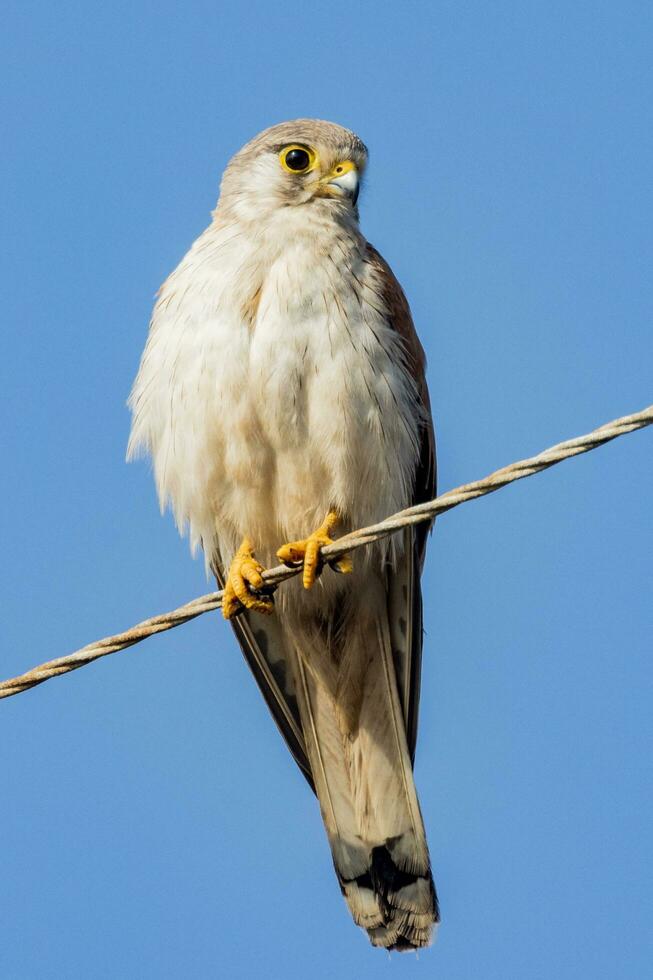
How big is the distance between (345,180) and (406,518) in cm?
225

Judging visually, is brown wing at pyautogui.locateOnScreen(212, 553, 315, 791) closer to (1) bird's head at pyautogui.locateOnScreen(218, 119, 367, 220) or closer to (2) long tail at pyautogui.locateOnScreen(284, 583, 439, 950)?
(2) long tail at pyautogui.locateOnScreen(284, 583, 439, 950)

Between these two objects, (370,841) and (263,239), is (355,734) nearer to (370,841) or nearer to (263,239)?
(370,841)

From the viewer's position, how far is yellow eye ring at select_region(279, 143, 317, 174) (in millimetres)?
5621

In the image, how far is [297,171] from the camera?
561 centimetres

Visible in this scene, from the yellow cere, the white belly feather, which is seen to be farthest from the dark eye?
the white belly feather

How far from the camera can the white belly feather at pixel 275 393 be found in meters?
4.81

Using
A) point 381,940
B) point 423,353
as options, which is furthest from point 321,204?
point 381,940

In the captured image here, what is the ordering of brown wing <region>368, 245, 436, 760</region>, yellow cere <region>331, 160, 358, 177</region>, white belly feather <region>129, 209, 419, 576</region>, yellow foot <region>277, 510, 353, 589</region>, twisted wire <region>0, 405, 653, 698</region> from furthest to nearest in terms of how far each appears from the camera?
yellow cere <region>331, 160, 358, 177</region>
brown wing <region>368, 245, 436, 760</region>
white belly feather <region>129, 209, 419, 576</region>
yellow foot <region>277, 510, 353, 589</region>
twisted wire <region>0, 405, 653, 698</region>

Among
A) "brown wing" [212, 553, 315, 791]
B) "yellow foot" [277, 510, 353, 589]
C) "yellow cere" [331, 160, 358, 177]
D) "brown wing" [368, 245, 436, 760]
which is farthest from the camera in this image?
"yellow cere" [331, 160, 358, 177]

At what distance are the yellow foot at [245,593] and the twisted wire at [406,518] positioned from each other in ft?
2.86

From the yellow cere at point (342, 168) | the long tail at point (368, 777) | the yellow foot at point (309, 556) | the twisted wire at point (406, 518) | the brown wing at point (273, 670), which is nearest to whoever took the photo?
the twisted wire at point (406, 518)

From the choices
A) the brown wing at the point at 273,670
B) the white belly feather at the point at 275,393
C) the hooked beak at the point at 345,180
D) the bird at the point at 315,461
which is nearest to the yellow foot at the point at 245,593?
the bird at the point at 315,461

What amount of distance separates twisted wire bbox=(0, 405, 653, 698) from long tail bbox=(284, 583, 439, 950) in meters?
1.59

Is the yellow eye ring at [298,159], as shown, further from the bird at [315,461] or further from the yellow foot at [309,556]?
the yellow foot at [309,556]
